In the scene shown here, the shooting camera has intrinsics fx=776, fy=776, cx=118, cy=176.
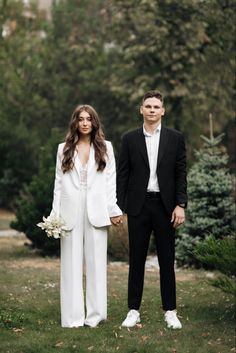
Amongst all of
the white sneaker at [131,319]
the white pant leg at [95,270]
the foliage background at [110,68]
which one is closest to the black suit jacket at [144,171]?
the white pant leg at [95,270]

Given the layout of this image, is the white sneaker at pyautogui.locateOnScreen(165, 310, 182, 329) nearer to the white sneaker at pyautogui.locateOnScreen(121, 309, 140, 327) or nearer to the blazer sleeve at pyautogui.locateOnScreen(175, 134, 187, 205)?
the white sneaker at pyautogui.locateOnScreen(121, 309, 140, 327)

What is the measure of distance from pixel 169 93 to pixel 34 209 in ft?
34.0

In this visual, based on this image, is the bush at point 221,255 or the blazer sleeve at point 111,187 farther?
the bush at point 221,255

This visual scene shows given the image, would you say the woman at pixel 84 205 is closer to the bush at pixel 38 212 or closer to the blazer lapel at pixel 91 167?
the blazer lapel at pixel 91 167

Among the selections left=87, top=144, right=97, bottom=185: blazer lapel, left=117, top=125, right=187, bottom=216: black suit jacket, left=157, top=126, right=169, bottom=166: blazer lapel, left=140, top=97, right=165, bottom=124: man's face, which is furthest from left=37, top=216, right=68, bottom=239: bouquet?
left=140, top=97, right=165, bottom=124: man's face

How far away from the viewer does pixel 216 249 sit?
8336mm

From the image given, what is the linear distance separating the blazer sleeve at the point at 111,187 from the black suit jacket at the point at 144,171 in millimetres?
90

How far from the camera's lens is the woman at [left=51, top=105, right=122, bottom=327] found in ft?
25.1

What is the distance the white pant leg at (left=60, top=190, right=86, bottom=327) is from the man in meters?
0.48

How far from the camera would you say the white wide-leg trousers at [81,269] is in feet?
25.3

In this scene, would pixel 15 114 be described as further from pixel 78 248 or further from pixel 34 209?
pixel 78 248

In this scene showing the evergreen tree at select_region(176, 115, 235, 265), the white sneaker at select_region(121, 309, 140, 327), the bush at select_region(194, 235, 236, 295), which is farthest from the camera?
the evergreen tree at select_region(176, 115, 235, 265)

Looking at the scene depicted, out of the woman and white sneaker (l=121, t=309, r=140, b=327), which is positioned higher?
the woman

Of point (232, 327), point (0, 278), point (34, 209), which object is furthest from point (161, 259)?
point (34, 209)
